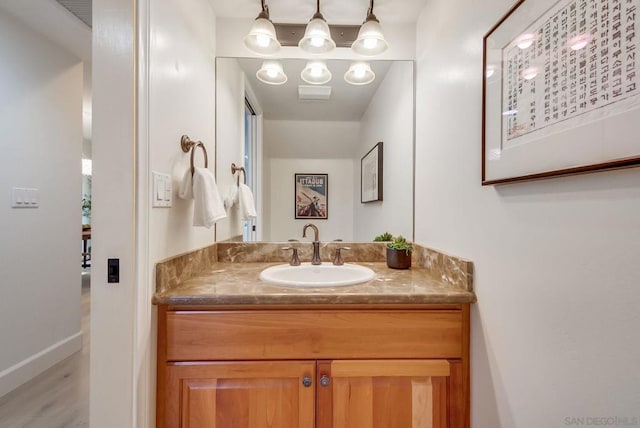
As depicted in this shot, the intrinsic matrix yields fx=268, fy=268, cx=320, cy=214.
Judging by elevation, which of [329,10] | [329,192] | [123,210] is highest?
[329,10]

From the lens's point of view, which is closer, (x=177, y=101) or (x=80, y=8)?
(x=177, y=101)

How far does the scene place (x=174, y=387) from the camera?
0.90 meters

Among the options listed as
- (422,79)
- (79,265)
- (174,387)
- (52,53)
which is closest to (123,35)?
(174,387)

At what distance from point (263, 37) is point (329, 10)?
1.24 ft

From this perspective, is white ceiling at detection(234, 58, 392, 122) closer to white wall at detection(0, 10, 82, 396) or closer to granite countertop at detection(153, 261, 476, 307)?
granite countertop at detection(153, 261, 476, 307)

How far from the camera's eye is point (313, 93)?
5.06 feet

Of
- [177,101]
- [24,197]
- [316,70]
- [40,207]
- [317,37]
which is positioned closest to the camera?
[177,101]

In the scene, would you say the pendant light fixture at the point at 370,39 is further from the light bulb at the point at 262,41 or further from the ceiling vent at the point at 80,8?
the ceiling vent at the point at 80,8

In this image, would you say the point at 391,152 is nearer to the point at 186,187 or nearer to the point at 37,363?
the point at 186,187

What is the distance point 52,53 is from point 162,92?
1817 millimetres

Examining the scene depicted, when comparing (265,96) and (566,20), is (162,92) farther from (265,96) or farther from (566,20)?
(566,20)

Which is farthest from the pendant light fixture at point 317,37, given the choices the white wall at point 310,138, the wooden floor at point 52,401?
the wooden floor at point 52,401

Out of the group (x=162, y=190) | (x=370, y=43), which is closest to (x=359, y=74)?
(x=370, y=43)

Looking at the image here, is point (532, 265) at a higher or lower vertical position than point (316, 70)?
lower
